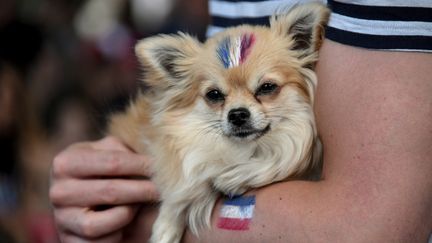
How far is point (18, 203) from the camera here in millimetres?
2672

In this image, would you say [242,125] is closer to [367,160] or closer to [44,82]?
[367,160]

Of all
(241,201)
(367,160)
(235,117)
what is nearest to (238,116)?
(235,117)

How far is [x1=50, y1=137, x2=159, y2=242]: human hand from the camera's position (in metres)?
1.14

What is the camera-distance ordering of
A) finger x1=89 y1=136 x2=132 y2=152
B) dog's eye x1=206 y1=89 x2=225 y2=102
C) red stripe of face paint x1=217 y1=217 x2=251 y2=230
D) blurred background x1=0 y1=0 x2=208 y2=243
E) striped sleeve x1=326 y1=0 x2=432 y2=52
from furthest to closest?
blurred background x1=0 y1=0 x2=208 y2=243 → finger x1=89 y1=136 x2=132 y2=152 → dog's eye x1=206 y1=89 x2=225 y2=102 → red stripe of face paint x1=217 y1=217 x2=251 y2=230 → striped sleeve x1=326 y1=0 x2=432 y2=52

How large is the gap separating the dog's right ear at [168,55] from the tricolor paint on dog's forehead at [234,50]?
0.28ft

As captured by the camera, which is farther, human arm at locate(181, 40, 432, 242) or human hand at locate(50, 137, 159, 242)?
human hand at locate(50, 137, 159, 242)

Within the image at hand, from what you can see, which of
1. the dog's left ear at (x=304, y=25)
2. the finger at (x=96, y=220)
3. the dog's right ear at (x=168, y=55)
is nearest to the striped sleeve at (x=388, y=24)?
the dog's left ear at (x=304, y=25)

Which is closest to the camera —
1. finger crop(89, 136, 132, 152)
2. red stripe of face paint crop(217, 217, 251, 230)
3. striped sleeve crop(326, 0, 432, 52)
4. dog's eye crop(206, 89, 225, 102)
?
striped sleeve crop(326, 0, 432, 52)

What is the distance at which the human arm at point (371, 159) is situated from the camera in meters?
0.86

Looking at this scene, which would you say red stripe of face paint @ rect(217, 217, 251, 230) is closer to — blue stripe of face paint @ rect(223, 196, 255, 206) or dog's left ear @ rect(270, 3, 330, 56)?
blue stripe of face paint @ rect(223, 196, 255, 206)

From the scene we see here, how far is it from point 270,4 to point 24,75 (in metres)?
2.12

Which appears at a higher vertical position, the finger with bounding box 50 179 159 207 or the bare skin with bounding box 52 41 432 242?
the bare skin with bounding box 52 41 432 242

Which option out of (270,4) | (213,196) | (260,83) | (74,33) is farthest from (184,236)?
(74,33)

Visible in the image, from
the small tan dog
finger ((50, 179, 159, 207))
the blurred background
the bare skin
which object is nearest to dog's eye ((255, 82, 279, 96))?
the small tan dog
